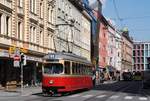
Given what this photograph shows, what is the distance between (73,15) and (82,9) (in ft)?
33.5

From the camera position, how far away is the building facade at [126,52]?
168 meters

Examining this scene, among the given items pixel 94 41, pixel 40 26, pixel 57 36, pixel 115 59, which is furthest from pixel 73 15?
pixel 115 59

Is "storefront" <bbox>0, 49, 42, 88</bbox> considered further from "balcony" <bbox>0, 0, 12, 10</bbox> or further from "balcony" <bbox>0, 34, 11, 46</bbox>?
"balcony" <bbox>0, 0, 12, 10</bbox>

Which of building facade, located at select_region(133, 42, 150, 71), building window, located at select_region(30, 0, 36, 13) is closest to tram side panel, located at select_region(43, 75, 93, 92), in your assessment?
building window, located at select_region(30, 0, 36, 13)

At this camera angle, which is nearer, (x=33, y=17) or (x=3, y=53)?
(x=3, y=53)

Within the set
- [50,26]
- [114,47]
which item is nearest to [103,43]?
[114,47]

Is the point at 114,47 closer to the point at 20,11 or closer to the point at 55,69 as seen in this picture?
the point at 20,11

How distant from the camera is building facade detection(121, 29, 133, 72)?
16785 cm

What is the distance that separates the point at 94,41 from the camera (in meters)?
114

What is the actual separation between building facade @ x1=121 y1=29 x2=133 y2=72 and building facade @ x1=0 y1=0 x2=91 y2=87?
8525 cm

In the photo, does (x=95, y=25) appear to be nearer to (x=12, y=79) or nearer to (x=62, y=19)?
(x=62, y=19)

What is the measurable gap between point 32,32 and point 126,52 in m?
126

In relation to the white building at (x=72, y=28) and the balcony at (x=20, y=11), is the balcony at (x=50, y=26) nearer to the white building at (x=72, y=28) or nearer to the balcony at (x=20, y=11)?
Answer: the white building at (x=72, y=28)

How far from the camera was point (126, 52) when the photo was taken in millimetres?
179375
